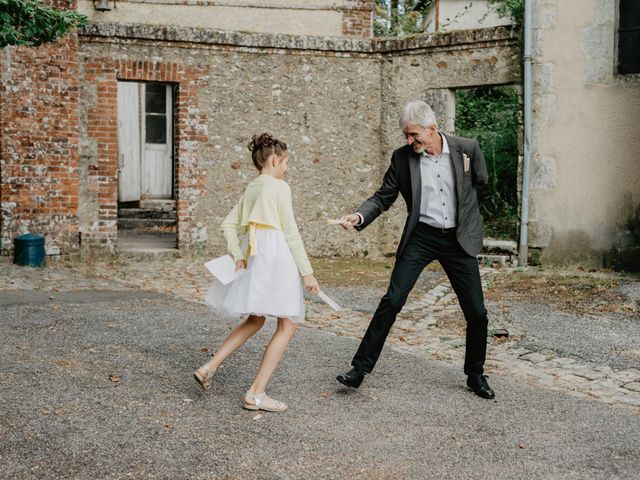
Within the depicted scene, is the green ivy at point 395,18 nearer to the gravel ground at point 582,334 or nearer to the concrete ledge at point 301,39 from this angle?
the concrete ledge at point 301,39

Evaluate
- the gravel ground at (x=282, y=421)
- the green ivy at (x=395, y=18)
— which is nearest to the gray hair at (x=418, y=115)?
the gravel ground at (x=282, y=421)

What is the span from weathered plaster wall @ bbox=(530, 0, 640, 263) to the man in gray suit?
19.4 feet

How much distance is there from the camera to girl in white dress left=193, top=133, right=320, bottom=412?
4.61 m

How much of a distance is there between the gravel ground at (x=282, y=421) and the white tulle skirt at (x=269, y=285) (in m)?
0.64

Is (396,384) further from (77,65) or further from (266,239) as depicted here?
(77,65)

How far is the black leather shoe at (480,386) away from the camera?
511 cm

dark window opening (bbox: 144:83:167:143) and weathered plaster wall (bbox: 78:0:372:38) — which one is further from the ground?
weathered plaster wall (bbox: 78:0:372:38)

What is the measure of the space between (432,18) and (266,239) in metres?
19.6

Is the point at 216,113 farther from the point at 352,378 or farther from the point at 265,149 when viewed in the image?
the point at 352,378

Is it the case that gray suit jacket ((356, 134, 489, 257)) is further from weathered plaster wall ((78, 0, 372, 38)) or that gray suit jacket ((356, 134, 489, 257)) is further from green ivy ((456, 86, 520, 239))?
weathered plaster wall ((78, 0, 372, 38))

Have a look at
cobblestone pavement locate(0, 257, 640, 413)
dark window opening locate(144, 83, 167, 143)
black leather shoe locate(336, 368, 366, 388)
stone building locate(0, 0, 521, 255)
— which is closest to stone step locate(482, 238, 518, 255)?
cobblestone pavement locate(0, 257, 640, 413)

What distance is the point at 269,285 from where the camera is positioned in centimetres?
462

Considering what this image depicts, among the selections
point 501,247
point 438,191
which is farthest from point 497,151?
point 438,191

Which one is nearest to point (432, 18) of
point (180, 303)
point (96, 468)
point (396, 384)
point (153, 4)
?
point (153, 4)
